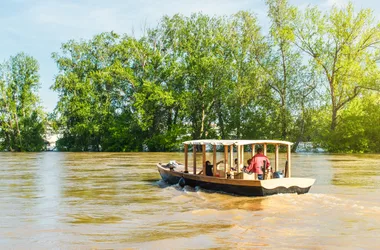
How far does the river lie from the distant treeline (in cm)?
3071

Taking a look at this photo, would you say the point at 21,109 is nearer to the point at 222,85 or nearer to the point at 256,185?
the point at 222,85

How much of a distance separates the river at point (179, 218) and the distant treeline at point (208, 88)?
101 ft

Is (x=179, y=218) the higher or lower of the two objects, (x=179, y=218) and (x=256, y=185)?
the lower

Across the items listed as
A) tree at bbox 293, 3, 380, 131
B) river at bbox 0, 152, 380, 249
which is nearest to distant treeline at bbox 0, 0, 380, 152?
tree at bbox 293, 3, 380, 131

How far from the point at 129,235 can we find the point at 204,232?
1.69 meters

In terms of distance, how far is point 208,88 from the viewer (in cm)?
5712

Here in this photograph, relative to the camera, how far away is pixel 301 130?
53469 mm

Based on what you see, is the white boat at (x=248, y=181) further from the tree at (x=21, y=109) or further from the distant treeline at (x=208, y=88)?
the tree at (x=21, y=109)

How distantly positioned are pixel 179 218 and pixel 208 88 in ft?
144

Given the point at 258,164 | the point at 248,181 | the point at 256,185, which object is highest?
the point at 258,164

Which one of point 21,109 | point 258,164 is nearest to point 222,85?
point 21,109

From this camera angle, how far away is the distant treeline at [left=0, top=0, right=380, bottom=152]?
167ft

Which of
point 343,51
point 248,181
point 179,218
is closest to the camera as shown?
point 179,218

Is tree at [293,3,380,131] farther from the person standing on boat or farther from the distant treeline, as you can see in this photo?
the person standing on boat
